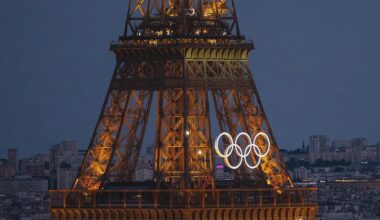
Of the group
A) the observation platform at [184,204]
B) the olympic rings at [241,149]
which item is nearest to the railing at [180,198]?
the observation platform at [184,204]

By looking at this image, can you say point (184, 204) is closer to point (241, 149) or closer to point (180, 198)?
point (180, 198)

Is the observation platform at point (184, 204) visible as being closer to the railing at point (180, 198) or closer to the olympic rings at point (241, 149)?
the railing at point (180, 198)

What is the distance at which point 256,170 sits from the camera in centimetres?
8956

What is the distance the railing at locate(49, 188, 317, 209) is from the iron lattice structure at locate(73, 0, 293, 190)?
549 millimetres

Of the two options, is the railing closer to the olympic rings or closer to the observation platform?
A: the observation platform

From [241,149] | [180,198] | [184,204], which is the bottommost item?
[184,204]

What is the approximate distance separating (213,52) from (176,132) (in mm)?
3207

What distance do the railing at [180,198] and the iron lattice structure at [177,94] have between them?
1.80ft

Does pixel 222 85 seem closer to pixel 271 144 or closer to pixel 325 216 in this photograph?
pixel 271 144

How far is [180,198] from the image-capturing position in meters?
Answer: 86.8

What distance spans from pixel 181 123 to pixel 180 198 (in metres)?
3.02

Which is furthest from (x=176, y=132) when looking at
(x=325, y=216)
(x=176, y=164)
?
(x=325, y=216)

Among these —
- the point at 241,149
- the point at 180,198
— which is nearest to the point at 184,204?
the point at 180,198

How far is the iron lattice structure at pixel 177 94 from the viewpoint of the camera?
88.5m
